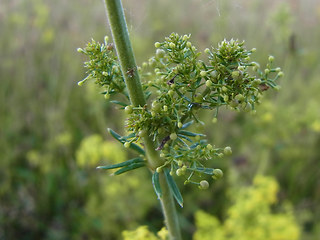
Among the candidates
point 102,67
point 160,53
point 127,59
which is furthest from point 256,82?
point 102,67

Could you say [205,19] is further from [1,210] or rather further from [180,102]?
[180,102]

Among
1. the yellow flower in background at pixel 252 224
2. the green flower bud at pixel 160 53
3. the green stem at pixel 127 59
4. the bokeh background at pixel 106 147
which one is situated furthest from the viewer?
the bokeh background at pixel 106 147

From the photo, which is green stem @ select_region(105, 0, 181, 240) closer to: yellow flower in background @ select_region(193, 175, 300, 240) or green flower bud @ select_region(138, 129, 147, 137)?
green flower bud @ select_region(138, 129, 147, 137)

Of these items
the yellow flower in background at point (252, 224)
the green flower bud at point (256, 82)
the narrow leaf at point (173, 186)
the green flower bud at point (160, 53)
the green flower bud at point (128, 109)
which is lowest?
the yellow flower in background at point (252, 224)

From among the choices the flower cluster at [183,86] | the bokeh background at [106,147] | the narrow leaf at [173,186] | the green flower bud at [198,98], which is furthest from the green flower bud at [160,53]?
the bokeh background at [106,147]

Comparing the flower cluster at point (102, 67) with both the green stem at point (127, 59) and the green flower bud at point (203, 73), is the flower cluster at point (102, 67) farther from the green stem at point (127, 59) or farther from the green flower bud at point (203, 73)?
the green flower bud at point (203, 73)

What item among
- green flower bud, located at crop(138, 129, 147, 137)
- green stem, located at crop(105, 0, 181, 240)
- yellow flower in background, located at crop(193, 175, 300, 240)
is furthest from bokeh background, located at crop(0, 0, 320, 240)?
green flower bud, located at crop(138, 129, 147, 137)

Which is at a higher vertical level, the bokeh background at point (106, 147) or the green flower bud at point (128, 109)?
the bokeh background at point (106, 147)
